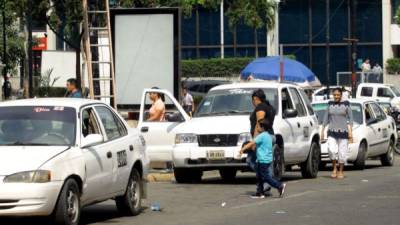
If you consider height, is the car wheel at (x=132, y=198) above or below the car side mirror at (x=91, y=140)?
below

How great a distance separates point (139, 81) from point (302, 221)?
1178cm

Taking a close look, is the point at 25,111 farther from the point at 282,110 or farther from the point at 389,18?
the point at 389,18

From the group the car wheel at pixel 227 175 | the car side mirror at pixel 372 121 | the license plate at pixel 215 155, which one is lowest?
the car wheel at pixel 227 175

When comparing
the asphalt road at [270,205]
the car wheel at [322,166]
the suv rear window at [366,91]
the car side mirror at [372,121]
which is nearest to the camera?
the asphalt road at [270,205]

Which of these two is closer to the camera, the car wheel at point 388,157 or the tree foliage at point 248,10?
the car wheel at point 388,157

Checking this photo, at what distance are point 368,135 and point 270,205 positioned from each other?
9.25 m

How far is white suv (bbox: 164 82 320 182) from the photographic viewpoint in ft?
61.5

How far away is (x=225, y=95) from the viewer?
65.9 feet

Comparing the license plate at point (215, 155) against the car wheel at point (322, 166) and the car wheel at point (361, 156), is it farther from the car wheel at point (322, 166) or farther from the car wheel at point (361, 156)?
the car wheel at point (322, 166)

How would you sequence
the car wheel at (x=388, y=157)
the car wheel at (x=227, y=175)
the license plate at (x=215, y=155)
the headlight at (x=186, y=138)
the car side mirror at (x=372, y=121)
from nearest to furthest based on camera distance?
the license plate at (x=215, y=155) → the headlight at (x=186, y=138) → the car wheel at (x=227, y=175) → the car side mirror at (x=372, y=121) → the car wheel at (x=388, y=157)

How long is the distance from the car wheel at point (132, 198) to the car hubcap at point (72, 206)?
1.70 meters

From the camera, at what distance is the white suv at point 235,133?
1873 cm

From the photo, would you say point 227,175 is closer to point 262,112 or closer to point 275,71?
point 262,112

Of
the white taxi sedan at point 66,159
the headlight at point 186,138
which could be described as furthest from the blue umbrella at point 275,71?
the white taxi sedan at point 66,159
